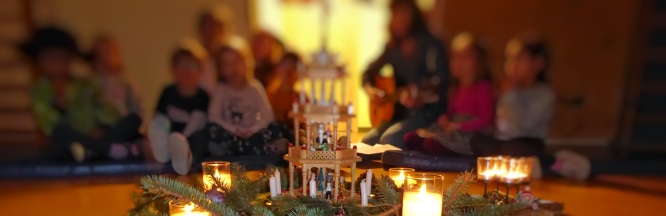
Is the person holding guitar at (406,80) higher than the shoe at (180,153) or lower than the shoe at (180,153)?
higher

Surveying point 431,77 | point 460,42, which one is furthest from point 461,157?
point 460,42

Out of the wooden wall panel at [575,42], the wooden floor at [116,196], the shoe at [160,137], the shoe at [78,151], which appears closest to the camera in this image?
the shoe at [160,137]

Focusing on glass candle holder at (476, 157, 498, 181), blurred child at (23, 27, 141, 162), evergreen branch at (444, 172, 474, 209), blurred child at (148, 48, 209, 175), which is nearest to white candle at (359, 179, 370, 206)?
evergreen branch at (444, 172, 474, 209)

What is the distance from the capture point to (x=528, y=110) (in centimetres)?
205

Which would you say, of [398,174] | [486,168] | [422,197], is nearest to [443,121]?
[486,168]

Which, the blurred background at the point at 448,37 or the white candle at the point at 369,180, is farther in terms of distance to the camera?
the blurred background at the point at 448,37

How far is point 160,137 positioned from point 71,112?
0.87m

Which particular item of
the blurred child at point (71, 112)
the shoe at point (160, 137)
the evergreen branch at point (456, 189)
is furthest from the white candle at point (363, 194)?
the blurred child at point (71, 112)

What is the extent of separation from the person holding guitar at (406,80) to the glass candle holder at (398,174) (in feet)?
0.29

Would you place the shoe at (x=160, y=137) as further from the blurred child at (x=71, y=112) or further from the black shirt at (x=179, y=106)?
the blurred child at (x=71, y=112)

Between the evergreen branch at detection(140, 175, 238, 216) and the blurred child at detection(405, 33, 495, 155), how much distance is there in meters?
0.50

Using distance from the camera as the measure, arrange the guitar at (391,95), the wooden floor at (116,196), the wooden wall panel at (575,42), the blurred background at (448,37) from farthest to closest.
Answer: the wooden wall panel at (575,42)
the blurred background at (448,37)
the wooden floor at (116,196)
the guitar at (391,95)

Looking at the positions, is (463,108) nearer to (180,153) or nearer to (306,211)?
(180,153)

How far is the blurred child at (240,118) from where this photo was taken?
1309mm
